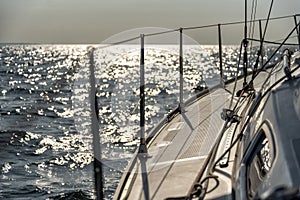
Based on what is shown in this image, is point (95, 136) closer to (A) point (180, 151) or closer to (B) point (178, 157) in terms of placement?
(B) point (178, 157)

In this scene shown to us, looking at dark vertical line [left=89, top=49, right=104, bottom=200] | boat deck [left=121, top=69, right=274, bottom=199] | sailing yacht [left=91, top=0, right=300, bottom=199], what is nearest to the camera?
sailing yacht [left=91, top=0, right=300, bottom=199]

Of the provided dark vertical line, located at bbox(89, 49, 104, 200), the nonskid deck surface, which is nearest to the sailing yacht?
the nonskid deck surface

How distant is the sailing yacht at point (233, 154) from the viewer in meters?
2.36

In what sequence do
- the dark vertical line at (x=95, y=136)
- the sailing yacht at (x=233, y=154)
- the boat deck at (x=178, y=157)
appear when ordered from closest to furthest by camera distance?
the sailing yacht at (x=233, y=154), the dark vertical line at (x=95, y=136), the boat deck at (x=178, y=157)

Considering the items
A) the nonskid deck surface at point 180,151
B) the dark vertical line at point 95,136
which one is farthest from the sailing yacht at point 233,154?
the dark vertical line at point 95,136

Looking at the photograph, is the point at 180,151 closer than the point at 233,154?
No

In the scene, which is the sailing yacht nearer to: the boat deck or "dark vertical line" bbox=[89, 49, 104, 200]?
the boat deck

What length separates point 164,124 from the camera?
216 inches

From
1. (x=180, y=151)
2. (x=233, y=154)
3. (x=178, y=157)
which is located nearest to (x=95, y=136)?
(x=233, y=154)

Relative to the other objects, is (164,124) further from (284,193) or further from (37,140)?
(37,140)

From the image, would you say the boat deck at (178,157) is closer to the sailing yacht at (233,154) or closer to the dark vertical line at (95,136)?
the sailing yacht at (233,154)

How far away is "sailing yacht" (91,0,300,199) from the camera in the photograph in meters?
2.36

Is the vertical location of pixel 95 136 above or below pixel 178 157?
above

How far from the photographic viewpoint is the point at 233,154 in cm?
364
